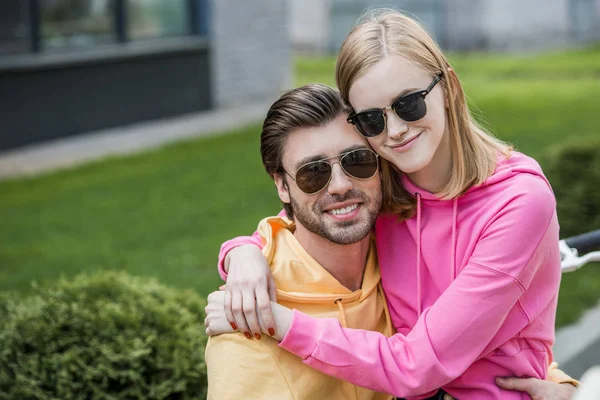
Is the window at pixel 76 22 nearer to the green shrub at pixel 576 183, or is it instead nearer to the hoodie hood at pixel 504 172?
the green shrub at pixel 576 183

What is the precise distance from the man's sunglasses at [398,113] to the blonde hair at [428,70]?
84 mm

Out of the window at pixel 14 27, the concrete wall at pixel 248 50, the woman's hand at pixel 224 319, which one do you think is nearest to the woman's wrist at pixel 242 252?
the woman's hand at pixel 224 319

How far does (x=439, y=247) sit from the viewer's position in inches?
104

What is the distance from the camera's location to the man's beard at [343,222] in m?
2.69

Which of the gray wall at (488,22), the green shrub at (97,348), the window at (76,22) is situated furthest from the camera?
the gray wall at (488,22)

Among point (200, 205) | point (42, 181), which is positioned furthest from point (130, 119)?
point (200, 205)

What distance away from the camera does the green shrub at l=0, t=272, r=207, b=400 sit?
3.57 m

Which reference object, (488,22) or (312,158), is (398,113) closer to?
(312,158)

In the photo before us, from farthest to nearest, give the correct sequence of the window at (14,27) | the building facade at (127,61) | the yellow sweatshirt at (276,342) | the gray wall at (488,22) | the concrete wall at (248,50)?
the gray wall at (488,22)
the concrete wall at (248,50)
the building facade at (127,61)
the window at (14,27)
the yellow sweatshirt at (276,342)

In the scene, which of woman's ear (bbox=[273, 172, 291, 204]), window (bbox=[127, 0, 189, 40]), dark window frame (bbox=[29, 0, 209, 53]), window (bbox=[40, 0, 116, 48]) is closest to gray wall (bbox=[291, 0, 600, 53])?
dark window frame (bbox=[29, 0, 209, 53])

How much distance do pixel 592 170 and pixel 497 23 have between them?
17640 mm

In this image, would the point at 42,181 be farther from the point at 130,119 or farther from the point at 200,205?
the point at 130,119

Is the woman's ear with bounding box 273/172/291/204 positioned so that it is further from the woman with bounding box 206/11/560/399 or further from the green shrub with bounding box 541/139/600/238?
the green shrub with bounding box 541/139/600/238

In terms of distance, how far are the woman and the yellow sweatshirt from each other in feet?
0.26
